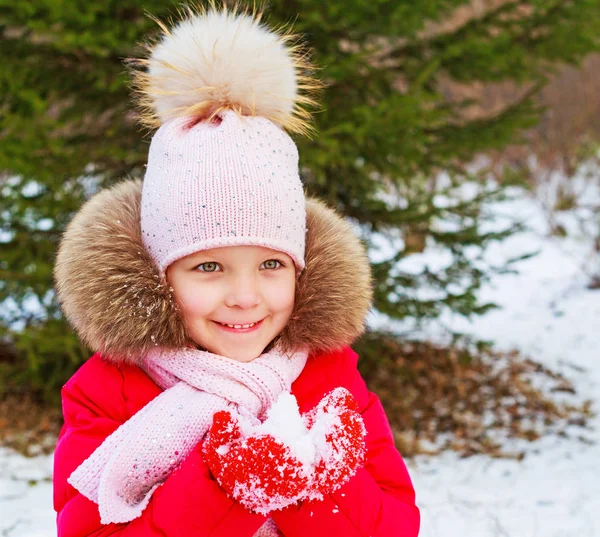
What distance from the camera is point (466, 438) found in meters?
4.64

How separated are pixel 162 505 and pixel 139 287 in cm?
55

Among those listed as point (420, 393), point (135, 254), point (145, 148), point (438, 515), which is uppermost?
point (135, 254)

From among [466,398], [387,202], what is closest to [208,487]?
[387,202]

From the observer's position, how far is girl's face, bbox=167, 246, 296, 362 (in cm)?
163

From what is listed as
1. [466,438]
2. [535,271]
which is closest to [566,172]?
[535,271]

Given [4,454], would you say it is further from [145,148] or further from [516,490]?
[516,490]

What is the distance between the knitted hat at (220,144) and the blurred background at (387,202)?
1.57 meters

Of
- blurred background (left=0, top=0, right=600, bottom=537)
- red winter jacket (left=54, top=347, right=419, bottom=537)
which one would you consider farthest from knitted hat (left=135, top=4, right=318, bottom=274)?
blurred background (left=0, top=0, right=600, bottom=537)

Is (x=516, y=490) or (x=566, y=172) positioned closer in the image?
(x=516, y=490)

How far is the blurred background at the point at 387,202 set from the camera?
12.1 feet

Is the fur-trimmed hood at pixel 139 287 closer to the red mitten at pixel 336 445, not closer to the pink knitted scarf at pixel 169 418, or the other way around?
the pink knitted scarf at pixel 169 418

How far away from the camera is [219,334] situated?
1.68 m

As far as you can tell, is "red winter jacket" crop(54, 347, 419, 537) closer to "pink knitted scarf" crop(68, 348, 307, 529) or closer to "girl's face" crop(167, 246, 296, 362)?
"pink knitted scarf" crop(68, 348, 307, 529)

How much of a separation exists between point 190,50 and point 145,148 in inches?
101
